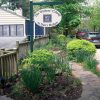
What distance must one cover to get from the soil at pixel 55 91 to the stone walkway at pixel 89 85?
0.17 m

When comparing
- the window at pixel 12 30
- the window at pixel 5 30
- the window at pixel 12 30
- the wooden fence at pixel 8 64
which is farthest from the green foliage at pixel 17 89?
the window at pixel 5 30

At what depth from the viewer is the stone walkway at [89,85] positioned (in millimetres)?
8926

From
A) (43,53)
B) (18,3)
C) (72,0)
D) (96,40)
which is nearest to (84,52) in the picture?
(43,53)

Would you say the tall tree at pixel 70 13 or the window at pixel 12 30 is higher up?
the tall tree at pixel 70 13

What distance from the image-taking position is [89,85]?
10102 mm

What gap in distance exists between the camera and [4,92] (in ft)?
31.3

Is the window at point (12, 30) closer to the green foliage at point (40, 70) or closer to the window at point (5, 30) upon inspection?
the window at point (5, 30)

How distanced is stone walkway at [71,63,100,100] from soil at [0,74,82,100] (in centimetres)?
17

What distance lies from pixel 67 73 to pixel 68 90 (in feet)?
5.56

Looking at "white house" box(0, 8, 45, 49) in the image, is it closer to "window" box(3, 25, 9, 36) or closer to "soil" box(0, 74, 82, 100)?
"window" box(3, 25, 9, 36)

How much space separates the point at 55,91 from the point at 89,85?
4.74ft

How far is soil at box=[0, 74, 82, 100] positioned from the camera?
878cm

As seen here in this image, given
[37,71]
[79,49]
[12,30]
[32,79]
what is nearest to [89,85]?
[37,71]

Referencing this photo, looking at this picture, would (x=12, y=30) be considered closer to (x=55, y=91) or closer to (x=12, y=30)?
(x=12, y=30)
